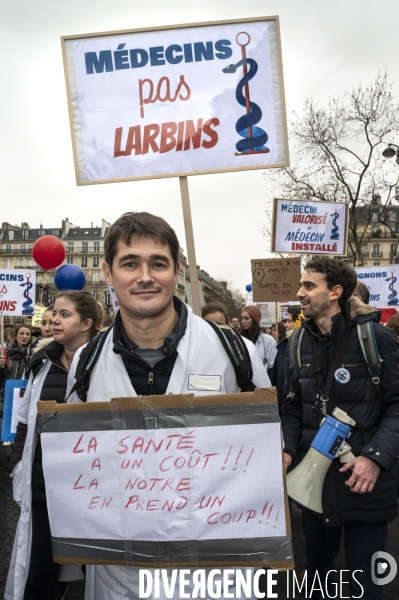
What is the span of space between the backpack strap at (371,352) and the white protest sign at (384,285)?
6142mm

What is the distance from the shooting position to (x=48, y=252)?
8.75m

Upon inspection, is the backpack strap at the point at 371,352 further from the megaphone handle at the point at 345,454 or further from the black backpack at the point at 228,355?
the black backpack at the point at 228,355

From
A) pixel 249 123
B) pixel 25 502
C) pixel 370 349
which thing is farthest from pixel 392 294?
pixel 25 502

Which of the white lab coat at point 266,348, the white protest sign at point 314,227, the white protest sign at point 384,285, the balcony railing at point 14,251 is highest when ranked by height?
the balcony railing at point 14,251

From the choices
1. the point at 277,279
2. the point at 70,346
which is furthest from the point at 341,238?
the point at 70,346

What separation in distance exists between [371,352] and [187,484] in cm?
128

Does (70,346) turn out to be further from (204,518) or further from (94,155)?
(204,518)

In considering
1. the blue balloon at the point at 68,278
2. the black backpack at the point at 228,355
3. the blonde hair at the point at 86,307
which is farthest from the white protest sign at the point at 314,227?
the black backpack at the point at 228,355

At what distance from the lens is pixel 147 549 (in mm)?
1638

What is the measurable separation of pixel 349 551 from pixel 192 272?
1.66 m

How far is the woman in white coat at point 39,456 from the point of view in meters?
2.36

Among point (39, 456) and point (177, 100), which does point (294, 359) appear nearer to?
point (39, 456)

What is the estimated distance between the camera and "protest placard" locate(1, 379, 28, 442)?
3.54m

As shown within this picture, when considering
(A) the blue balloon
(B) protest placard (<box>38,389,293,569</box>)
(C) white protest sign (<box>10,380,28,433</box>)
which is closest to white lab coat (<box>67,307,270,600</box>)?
(B) protest placard (<box>38,389,293,569</box>)
